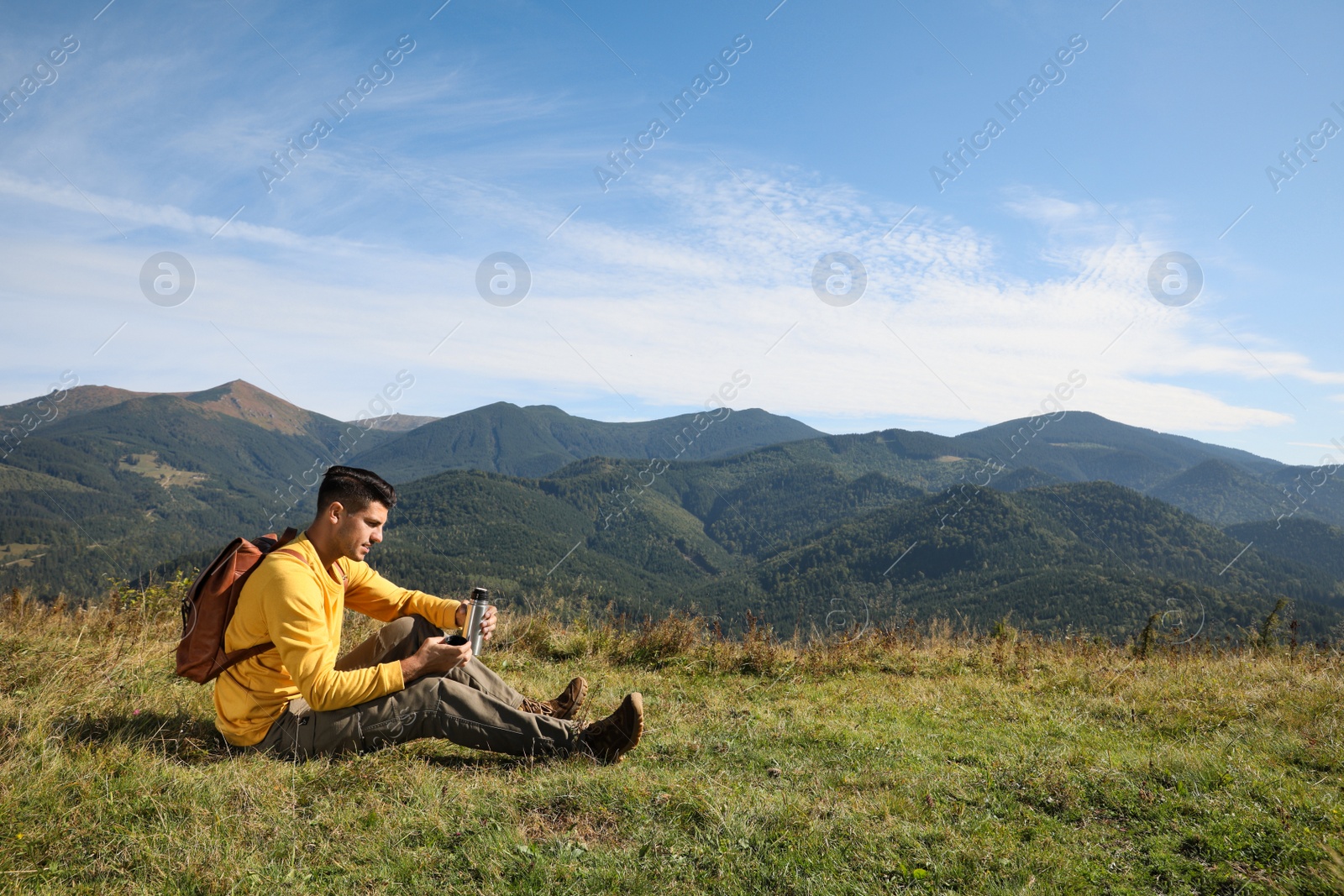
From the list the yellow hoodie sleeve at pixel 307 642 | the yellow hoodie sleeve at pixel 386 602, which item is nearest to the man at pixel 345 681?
the yellow hoodie sleeve at pixel 307 642

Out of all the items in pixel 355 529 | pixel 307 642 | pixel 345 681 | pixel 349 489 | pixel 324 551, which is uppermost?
pixel 349 489

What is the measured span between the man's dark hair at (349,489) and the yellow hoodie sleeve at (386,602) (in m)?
0.83

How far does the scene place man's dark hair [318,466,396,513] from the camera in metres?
4.30

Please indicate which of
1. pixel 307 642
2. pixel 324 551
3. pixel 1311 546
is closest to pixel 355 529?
pixel 324 551

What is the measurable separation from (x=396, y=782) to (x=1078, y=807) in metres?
3.87

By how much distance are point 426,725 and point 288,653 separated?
38.7 inches

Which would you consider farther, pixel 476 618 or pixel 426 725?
pixel 476 618

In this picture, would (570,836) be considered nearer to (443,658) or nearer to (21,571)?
(443,658)

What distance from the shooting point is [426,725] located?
4.45 m

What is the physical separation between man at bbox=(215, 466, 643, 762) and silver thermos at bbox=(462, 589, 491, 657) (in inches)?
2.6

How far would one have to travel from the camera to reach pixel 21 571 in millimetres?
156875

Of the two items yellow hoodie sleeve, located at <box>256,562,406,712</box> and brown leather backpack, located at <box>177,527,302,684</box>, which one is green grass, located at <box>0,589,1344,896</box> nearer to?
yellow hoodie sleeve, located at <box>256,562,406,712</box>

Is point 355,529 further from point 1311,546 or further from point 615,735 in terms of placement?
point 1311,546

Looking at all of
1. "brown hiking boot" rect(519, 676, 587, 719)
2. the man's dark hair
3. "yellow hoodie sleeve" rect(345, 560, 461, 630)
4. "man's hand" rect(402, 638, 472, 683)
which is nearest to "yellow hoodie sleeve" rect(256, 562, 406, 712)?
"man's hand" rect(402, 638, 472, 683)
